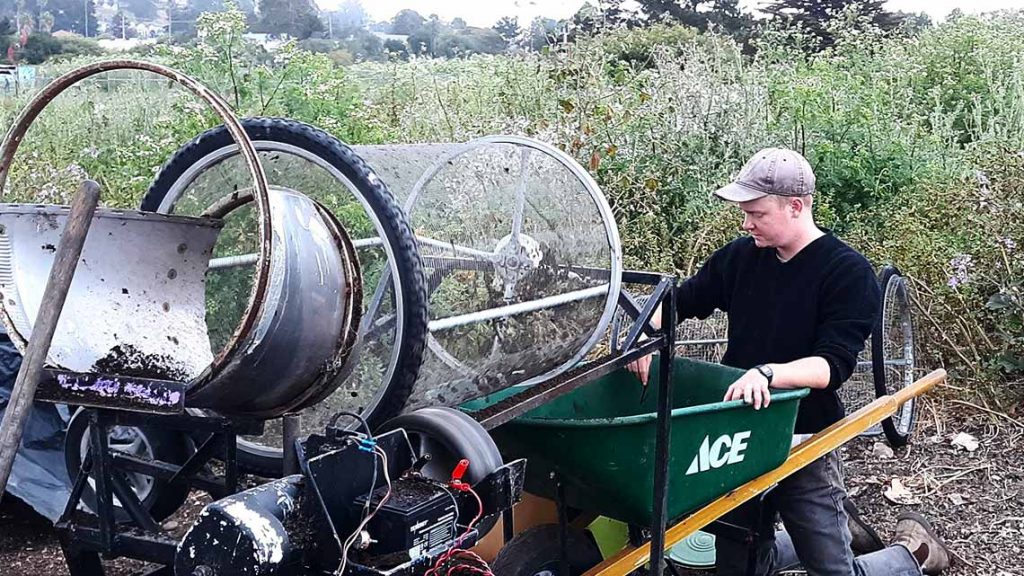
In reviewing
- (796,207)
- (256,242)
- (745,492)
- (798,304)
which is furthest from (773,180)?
(256,242)

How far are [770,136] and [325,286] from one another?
18.6ft

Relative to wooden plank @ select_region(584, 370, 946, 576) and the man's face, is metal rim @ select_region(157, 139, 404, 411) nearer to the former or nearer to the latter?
wooden plank @ select_region(584, 370, 946, 576)

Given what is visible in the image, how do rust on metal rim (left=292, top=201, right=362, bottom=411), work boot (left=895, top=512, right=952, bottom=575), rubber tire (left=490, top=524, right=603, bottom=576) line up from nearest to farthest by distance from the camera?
rust on metal rim (left=292, top=201, right=362, bottom=411), rubber tire (left=490, top=524, right=603, bottom=576), work boot (left=895, top=512, right=952, bottom=575)

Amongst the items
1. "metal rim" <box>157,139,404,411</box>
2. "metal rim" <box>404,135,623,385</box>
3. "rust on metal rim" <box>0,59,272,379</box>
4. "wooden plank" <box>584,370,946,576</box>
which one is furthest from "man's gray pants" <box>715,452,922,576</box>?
"rust on metal rim" <box>0,59,272,379</box>

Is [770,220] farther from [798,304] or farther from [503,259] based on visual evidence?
[503,259]

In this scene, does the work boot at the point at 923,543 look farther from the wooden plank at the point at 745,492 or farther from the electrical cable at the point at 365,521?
the electrical cable at the point at 365,521

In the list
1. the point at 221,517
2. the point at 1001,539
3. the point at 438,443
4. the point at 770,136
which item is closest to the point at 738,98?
the point at 770,136

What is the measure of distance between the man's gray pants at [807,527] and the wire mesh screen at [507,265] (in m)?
0.94

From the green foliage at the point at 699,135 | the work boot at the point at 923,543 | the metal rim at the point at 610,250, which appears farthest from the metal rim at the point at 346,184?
the green foliage at the point at 699,135

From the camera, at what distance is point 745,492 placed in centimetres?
330

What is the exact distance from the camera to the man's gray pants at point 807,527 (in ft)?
11.6

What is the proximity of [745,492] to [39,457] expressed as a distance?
8.95 ft

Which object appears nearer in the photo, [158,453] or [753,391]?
[158,453]

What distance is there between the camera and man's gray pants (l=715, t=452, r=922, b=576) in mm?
3535
